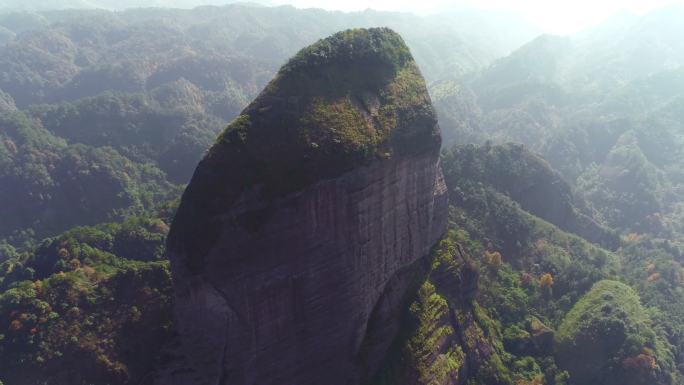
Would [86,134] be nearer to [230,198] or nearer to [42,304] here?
[42,304]

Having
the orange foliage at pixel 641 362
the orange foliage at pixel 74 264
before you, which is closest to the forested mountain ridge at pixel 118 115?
the orange foliage at pixel 74 264

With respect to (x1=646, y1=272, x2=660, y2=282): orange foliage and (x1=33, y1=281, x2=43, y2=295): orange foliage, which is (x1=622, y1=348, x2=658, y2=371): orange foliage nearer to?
(x1=646, y1=272, x2=660, y2=282): orange foliage

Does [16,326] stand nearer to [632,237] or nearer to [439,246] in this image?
[439,246]

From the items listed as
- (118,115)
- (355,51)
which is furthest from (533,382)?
(118,115)

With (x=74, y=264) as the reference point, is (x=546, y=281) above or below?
below

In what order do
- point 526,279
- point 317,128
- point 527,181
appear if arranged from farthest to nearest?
1. point 527,181
2. point 526,279
3. point 317,128

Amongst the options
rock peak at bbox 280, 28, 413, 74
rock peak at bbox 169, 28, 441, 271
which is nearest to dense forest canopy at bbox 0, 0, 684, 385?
rock peak at bbox 169, 28, 441, 271

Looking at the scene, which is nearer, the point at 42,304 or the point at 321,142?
the point at 321,142

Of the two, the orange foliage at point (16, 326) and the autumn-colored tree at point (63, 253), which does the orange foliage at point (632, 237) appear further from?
the orange foliage at point (16, 326)

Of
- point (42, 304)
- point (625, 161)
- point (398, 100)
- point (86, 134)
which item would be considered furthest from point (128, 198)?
point (625, 161)
